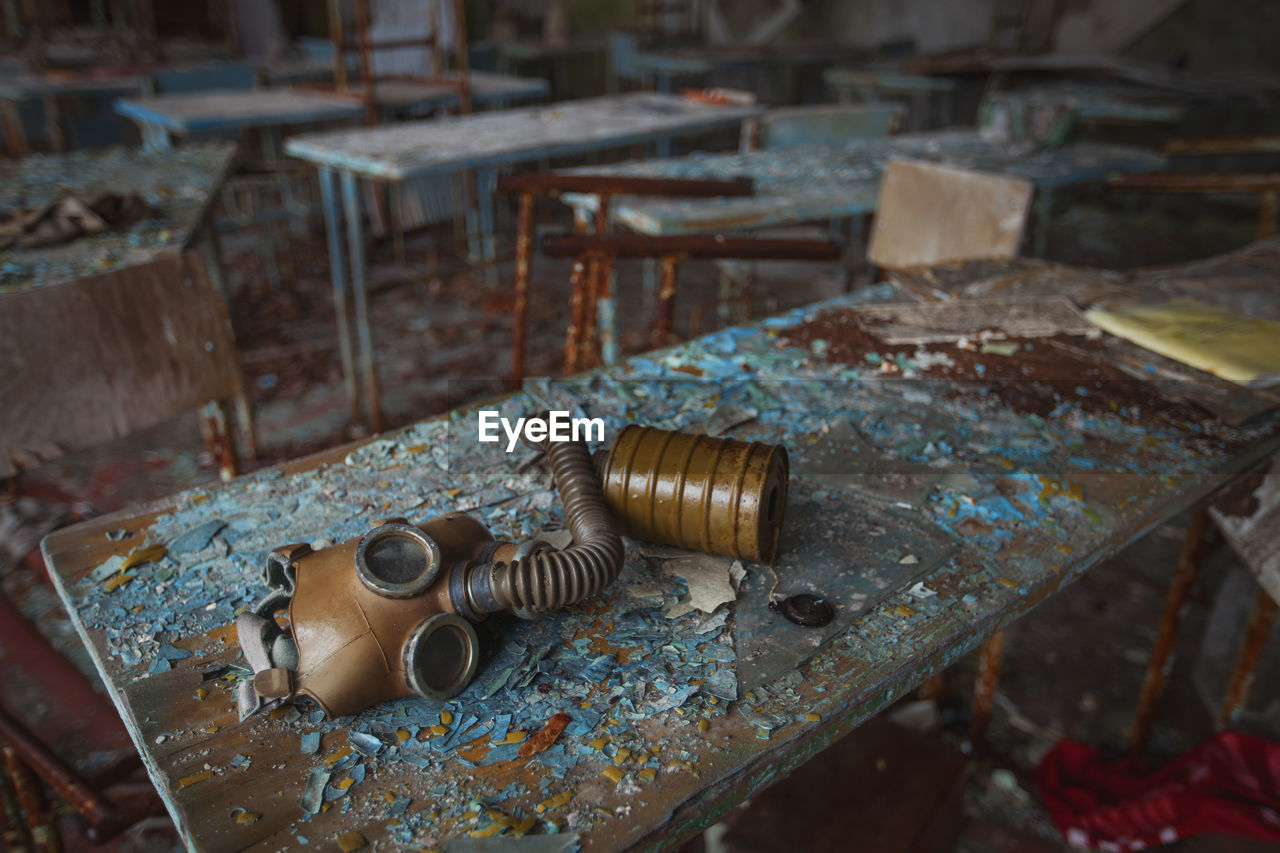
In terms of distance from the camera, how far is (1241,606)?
251 centimetres

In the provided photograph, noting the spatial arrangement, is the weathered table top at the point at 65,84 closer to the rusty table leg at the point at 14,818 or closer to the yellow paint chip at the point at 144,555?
Answer: the rusty table leg at the point at 14,818

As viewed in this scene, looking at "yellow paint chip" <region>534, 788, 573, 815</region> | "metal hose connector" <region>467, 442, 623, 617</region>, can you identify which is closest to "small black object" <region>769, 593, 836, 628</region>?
"metal hose connector" <region>467, 442, 623, 617</region>

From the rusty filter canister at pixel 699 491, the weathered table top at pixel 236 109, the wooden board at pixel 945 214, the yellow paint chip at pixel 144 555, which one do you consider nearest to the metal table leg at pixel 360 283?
the weathered table top at pixel 236 109

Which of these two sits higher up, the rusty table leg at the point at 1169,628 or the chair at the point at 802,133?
the chair at the point at 802,133

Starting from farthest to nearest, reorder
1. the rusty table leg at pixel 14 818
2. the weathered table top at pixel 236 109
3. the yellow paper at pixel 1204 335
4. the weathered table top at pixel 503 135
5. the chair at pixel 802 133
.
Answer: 1. the weathered table top at pixel 236 109
2. the chair at pixel 802 133
3. the weathered table top at pixel 503 135
4. the yellow paper at pixel 1204 335
5. the rusty table leg at pixel 14 818

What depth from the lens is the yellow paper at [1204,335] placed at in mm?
1777

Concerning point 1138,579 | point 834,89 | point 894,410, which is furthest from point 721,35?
point 894,410

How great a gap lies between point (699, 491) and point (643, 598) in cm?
17

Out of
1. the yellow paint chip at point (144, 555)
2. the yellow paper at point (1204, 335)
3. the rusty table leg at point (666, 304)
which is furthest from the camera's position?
the rusty table leg at point (666, 304)

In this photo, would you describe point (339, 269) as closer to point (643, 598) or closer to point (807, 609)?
point (643, 598)

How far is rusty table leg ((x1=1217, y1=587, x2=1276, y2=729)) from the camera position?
2045 millimetres

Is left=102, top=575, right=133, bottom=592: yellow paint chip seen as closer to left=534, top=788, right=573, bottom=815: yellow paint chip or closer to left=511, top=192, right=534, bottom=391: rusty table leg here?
left=534, top=788, right=573, bottom=815: yellow paint chip

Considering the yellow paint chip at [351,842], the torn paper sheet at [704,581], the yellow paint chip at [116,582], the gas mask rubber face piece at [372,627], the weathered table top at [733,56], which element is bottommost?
the yellow paint chip at [351,842]

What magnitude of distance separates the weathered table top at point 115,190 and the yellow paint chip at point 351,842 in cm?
173
